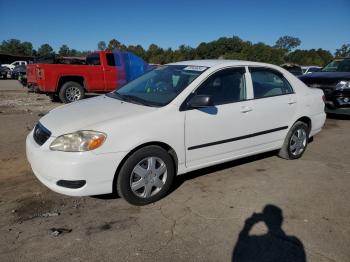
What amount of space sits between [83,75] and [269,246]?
33.1ft

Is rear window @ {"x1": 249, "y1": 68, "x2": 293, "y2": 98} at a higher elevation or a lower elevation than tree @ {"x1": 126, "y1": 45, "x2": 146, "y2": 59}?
lower

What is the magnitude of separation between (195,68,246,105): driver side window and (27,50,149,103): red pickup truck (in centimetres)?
811

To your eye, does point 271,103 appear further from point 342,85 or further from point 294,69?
point 294,69

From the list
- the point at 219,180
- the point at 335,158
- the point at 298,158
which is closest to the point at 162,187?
the point at 219,180

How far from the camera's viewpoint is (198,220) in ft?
11.8

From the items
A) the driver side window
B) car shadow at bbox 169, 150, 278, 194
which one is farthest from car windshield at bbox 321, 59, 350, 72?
the driver side window

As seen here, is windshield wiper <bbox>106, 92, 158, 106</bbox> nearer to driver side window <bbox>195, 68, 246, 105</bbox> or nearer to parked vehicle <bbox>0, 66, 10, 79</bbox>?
driver side window <bbox>195, 68, 246, 105</bbox>

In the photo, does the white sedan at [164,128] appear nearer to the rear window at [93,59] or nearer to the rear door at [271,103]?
the rear door at [271,103]

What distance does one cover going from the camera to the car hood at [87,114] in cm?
366

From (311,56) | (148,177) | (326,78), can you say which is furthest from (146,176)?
(311,56)

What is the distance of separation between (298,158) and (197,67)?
2457 millimetres

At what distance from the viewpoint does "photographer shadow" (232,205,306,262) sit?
2.99 metres

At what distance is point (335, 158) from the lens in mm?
5852

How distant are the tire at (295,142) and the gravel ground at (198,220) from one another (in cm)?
38
